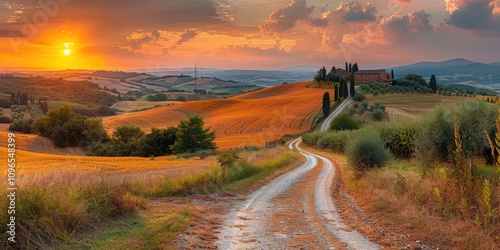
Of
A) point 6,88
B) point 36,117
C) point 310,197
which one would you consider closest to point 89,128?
point 36,117

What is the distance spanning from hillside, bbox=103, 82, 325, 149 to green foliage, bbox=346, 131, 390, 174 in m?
56.8

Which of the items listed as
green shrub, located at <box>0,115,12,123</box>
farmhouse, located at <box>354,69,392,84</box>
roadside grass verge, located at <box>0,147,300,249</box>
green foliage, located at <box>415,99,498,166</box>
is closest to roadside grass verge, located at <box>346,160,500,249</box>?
green foliage, located at <box>415,99,498,166</box>

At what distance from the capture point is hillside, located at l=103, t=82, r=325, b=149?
98938 mm

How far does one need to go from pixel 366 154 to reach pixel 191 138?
4411 cm

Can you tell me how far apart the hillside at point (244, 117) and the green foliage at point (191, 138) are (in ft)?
50.4

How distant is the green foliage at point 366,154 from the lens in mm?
22500

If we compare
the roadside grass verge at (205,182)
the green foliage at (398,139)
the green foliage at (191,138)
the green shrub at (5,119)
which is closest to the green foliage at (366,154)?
the roadside grass verge at (205,182)

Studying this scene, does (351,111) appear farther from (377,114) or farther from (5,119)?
(5,119)

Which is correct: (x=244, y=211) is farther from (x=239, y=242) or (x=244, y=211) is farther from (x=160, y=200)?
(x=239, y=242)

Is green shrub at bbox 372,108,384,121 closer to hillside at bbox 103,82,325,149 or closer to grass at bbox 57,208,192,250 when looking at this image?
hillside at bbox 103,82,325,149

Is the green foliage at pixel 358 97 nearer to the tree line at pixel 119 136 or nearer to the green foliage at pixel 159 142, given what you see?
the tree line at pixel 119 136

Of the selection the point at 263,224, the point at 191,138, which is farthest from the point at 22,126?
the point at 263,224

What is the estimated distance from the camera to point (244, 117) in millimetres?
116688

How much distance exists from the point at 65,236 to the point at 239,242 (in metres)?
3.63
